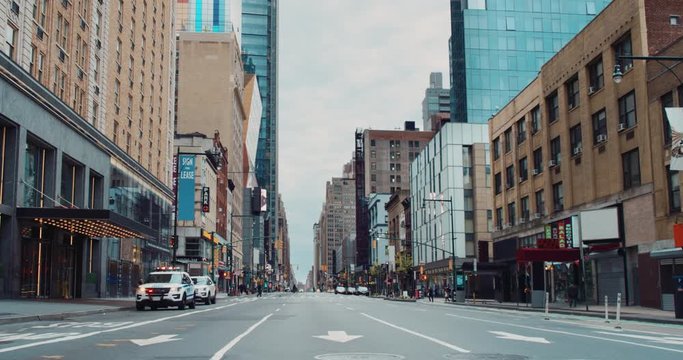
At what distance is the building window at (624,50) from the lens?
126 ft

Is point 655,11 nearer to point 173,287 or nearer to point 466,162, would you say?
point 173,287

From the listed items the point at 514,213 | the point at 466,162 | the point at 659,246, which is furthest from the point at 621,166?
the point at 466,162

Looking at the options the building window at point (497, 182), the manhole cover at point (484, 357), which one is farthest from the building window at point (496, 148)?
the manhole cover at point (484, 357)

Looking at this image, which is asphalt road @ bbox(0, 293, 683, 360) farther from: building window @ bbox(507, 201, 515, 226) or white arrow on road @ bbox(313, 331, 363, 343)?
building window @ bbox(507, 201, 515, 226)

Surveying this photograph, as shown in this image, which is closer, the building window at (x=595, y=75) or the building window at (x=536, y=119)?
the building window at (x=595, y=75)

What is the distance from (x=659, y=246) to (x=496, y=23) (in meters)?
71.0

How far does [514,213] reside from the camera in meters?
58.9

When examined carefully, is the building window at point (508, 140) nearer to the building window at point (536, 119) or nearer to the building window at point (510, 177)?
the building window at point (510, 177)

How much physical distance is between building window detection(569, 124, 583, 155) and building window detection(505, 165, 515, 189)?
38.9ft

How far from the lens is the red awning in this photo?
1598 inches

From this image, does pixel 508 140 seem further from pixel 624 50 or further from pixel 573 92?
pixel 624 50

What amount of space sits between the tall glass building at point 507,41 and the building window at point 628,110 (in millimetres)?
61120

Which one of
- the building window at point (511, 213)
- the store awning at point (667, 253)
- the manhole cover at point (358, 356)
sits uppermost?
the building window at point (511, 213)

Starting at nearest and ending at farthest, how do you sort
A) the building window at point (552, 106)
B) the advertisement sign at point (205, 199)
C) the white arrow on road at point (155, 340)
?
the white arrow on road at point (155, 340), the building window at point (552, 106), the advertisement sign at point (205, 199)
